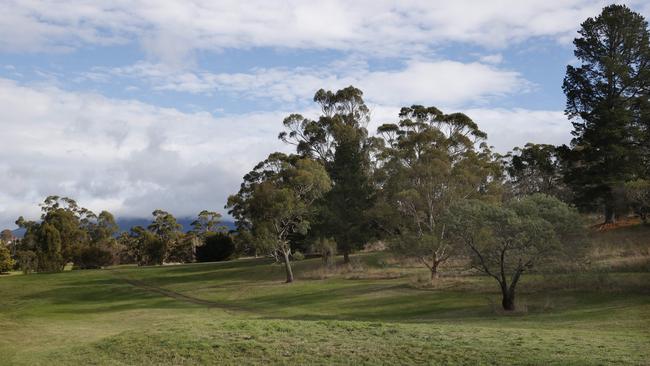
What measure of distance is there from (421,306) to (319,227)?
29286mm

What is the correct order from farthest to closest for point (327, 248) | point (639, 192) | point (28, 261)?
point (28, 261), point (327, 248), point (639, 192)

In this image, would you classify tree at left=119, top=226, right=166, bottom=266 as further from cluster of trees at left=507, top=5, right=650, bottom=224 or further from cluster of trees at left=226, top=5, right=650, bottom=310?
cluster of trees at left=507, top=5, right=650, bottom=224

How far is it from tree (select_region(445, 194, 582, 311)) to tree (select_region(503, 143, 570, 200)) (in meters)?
46.7

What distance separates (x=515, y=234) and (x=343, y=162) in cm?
3500

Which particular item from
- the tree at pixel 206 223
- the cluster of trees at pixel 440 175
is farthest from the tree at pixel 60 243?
the cluster of trees at pixel 440 175

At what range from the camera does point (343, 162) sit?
62.4m

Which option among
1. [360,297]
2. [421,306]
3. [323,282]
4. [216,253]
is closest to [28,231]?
[216,253]

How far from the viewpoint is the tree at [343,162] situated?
5984 centimetres

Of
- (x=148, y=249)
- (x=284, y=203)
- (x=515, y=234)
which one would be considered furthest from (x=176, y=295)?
(x=148, y=249)

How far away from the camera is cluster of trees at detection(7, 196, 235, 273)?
7712 cm

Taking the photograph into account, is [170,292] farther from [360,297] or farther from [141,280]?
[360,297]

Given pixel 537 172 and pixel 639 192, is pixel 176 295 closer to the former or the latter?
pixel 639 192

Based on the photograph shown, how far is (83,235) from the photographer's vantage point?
87438 millimetres

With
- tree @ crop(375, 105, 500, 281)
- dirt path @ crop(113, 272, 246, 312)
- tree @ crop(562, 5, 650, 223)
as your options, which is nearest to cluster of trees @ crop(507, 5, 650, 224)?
tree @ crop(562, 5, 650, 223)
